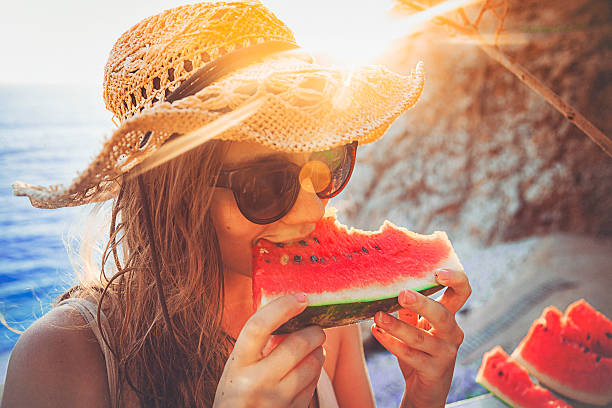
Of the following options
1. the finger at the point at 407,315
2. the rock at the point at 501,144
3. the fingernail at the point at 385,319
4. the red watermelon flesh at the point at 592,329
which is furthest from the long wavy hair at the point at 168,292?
the rock at the point at 501,144

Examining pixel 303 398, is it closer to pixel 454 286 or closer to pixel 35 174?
pixel 454 286

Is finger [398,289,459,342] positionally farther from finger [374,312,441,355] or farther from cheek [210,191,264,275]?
cheek [210,191,264,275]

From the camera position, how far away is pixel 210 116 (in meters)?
1.08

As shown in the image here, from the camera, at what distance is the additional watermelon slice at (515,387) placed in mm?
2740

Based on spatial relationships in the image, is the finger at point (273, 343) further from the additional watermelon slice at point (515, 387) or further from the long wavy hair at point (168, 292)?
the additional watermelon slice at point (515, 387)

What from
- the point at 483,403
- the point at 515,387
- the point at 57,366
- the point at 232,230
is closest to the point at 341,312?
the point at 232,230

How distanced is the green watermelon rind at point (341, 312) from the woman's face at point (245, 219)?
328 millimetres

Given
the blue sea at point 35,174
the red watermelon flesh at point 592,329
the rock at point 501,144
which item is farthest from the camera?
the rock at point 501,144

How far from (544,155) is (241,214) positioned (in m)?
5.43

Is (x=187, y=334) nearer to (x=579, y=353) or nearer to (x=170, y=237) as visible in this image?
(x=170, y=237)

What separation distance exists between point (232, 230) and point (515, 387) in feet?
8.19

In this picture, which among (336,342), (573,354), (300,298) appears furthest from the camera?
(573,354)

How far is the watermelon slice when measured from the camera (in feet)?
4.65

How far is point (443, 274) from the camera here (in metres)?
1.49
